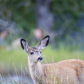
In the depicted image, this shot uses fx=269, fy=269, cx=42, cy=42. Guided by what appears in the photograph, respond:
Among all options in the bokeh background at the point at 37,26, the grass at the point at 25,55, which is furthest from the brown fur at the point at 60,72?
the bokeh background at the point at 37,26

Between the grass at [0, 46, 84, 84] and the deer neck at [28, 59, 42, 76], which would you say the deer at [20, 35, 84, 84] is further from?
the grass at [0, 46, 84, 84]

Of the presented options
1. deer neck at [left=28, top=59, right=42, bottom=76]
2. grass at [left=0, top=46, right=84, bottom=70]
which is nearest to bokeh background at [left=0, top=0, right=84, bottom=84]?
grass at [left=0, top=46, right=84, bottom=70]

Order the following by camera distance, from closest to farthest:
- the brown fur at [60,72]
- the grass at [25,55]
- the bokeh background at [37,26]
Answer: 1. the brown fur at [60,72]
2. the grass at [25,55]
3. the bokeh background at [37,26]

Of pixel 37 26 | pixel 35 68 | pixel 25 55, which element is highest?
pixel 37 26

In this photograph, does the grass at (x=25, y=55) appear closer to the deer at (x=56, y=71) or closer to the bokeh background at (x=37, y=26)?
the bokeh background at (x=37, y=26)

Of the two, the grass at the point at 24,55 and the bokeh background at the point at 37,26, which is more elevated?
the bokeh background at the point at 37,26

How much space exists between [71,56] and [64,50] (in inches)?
29.3

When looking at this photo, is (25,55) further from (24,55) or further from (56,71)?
Answer: (56,71)

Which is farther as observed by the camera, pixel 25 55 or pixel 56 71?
pixel 25 55

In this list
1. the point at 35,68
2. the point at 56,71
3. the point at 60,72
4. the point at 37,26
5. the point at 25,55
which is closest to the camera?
the point at 56,71

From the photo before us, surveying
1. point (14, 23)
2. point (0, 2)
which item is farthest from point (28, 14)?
point (0, 2)

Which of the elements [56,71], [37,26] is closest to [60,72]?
[56,71]

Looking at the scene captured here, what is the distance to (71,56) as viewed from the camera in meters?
11.0

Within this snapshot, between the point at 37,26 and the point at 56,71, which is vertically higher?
the point at 37,26
